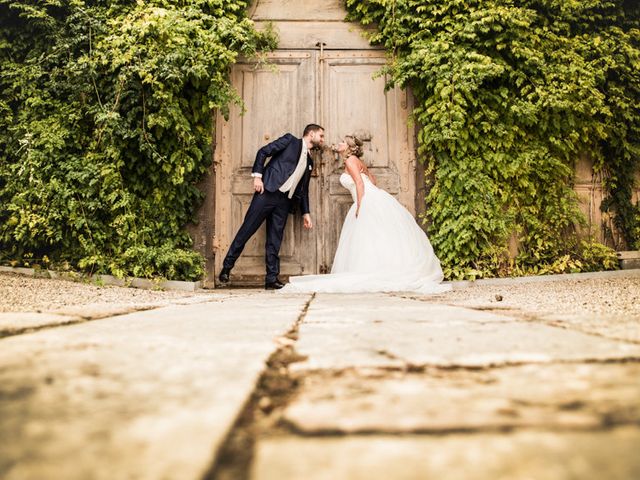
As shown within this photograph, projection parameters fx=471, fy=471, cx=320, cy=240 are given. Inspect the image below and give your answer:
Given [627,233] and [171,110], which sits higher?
[171,110]

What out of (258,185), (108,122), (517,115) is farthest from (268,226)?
(517,115)

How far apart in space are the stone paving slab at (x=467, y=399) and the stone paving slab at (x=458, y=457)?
0.08 ft

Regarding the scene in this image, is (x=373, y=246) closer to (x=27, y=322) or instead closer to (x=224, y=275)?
(x=224, y=275)

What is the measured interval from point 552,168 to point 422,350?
4.77 meters

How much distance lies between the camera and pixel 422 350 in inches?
31.9

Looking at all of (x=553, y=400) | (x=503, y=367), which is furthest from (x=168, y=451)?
(x=503, y=367)

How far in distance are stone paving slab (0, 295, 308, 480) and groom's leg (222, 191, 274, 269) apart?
383 cm

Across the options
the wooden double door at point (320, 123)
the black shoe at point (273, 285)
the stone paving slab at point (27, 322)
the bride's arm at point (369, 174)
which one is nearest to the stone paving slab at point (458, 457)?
the stone paving slab at point (27, 322)

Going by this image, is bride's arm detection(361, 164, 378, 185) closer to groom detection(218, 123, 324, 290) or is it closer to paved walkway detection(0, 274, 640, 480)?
groom detection(218, 123, 324, 290)

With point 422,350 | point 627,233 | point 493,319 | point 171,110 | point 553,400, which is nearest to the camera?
point 553,400

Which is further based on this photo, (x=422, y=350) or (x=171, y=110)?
(x=171, y=110)

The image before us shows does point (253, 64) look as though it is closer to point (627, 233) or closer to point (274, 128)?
point (274, 128)

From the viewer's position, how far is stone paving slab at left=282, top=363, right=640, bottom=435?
0.42 metres

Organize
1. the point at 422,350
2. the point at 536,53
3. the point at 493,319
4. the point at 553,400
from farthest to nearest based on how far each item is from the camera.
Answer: the point at 536,53 < the point at 493,319 < the point at 422,350 < the point at 553,400
